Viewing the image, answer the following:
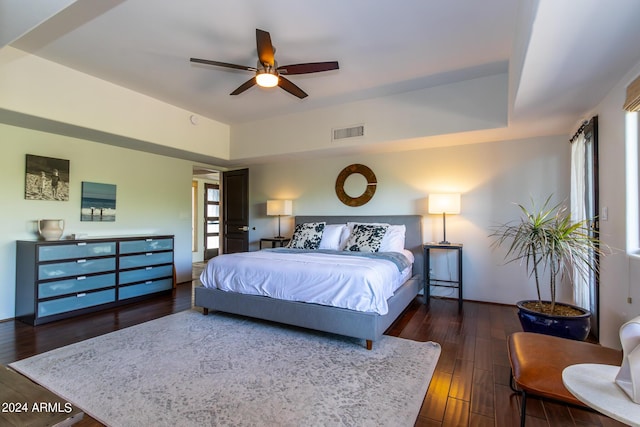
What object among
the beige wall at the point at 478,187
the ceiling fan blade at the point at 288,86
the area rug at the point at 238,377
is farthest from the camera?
the beige wall at the point at 478,187

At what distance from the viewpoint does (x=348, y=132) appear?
15.1 feet

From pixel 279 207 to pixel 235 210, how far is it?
1253mm

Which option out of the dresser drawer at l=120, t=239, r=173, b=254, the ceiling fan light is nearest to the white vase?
the dresser drawer at l=120, t=239, r=173, b=254

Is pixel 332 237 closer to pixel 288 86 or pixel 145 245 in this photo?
pixel 288 86

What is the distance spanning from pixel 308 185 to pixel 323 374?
3.77 m

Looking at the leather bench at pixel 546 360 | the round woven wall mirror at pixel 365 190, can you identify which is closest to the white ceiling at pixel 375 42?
the round woven wall mirror at pixel 365 190

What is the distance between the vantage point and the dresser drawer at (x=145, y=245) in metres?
4.32

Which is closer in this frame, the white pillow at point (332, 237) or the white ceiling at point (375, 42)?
the white ceiling at point (375, 42)

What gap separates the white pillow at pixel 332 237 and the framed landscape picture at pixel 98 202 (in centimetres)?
318

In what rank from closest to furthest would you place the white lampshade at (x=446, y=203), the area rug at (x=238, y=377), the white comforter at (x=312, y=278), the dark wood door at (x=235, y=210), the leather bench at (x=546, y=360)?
the leather bench at (x=546, y=360) < the area rug at (x=238, y=377) < the white comforter at (x=312, y=278) < the white lampshade at (x=446, y=203) < the dark wood door at (x=235, y=210)

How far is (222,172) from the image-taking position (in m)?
6.57

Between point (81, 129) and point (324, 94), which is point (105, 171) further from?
point (324, 94)

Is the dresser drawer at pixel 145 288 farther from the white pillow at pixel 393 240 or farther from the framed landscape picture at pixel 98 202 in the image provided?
the white pillow at pixel 393 240

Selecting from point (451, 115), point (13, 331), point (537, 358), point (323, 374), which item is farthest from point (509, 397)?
point (13, 331)
